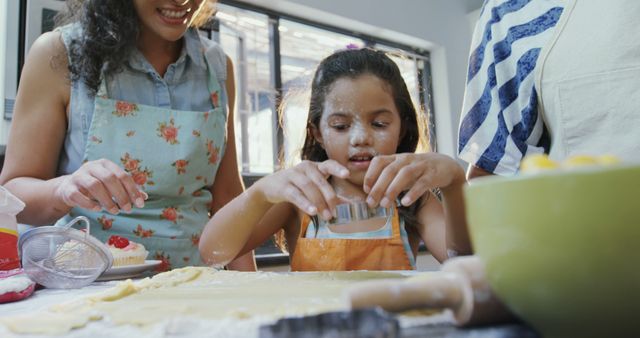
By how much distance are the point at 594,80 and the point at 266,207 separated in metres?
0.74

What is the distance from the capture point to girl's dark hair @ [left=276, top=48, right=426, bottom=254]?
1.26m

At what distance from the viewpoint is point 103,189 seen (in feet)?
2.62

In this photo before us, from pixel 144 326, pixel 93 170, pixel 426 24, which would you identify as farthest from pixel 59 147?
pixel 426 24

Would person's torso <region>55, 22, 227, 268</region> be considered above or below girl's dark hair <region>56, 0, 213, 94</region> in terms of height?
below

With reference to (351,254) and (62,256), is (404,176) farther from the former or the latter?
(62,256)

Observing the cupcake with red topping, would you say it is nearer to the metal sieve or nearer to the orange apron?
the metal sieve

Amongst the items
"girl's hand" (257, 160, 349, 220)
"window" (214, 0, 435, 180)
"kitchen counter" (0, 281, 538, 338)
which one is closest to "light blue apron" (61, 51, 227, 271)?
"girl's hand" (257, 160, 349, 220)

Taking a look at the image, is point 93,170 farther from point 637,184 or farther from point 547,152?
point 547,152

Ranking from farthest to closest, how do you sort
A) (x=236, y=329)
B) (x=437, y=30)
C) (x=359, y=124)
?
(x=437, y=30), (x=359, y=124), (x=236, y=329)

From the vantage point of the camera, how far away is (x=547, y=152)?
1.02 metres

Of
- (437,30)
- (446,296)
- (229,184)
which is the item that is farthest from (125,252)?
(437,30)

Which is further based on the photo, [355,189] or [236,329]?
[355,189]

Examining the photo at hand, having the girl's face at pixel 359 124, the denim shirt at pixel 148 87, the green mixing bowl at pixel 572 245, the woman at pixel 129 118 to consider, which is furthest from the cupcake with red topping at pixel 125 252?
the green mixing bowl at pixel 572 245

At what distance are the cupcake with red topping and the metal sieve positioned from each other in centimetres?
14
